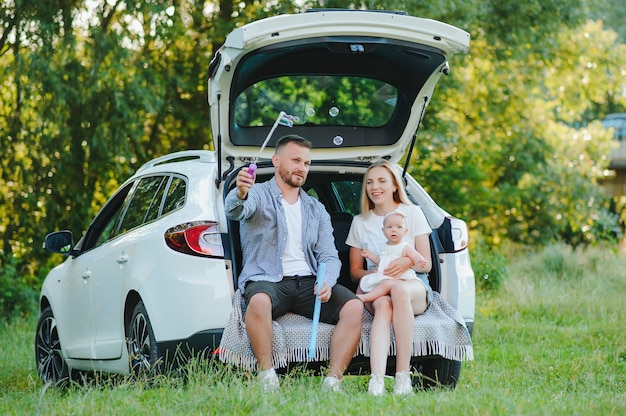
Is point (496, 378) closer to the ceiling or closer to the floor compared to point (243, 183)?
closer to the floor

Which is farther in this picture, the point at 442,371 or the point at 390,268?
the point at 442,371

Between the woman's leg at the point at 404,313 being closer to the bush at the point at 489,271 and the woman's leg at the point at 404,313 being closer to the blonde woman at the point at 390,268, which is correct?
the blonde woman at the point at 390,268

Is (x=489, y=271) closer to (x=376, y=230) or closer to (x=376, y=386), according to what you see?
(x=376, y=230)

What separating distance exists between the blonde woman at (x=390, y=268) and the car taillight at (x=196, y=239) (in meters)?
0.98

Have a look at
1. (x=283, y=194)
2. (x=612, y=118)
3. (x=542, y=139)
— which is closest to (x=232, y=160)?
(x=283, y=194)

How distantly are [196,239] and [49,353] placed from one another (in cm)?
250

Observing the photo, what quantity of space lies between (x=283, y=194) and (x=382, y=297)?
0.83 metres

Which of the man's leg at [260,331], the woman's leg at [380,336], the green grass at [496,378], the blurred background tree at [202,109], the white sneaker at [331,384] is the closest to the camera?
the green grass at [496,378]

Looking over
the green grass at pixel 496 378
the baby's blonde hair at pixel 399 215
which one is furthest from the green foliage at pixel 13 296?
the baby's blonde hair at pixel 399 215

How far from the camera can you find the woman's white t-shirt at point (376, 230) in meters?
6.16

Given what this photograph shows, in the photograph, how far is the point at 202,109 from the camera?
15992 mm

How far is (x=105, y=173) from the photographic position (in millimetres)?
14352

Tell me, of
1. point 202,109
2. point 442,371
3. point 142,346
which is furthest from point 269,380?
point 202,109

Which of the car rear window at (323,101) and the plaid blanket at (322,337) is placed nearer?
the plaid blanket at (322,337)
